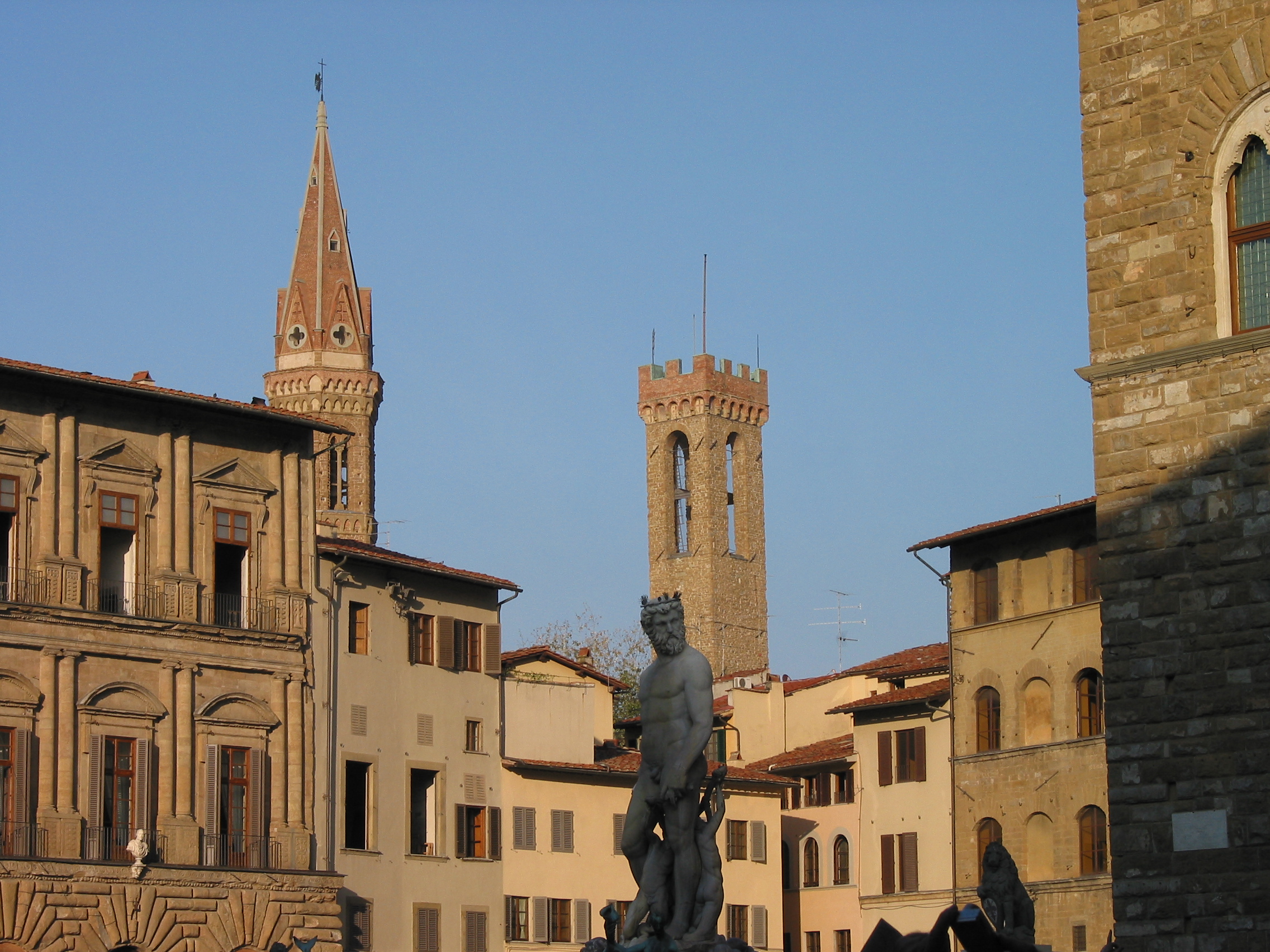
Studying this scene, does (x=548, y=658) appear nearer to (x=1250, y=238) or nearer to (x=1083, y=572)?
(x=1083, y=572)

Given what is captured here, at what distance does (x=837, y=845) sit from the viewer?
2151 inches

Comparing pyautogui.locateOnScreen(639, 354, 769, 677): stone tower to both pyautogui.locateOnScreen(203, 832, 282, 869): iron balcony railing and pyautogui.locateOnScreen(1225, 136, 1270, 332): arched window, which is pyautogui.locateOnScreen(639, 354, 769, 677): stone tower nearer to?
pyautogui.locateOnScreen(203, 832, 282, 869): iron balcony railing

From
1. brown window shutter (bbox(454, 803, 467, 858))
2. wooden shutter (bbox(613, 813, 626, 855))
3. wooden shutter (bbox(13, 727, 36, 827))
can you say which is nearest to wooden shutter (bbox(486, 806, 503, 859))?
brown window shutter (bbox(454, 803, 467, 858))

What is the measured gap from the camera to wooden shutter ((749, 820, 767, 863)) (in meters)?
52.5

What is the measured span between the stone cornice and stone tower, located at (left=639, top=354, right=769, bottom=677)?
270 ft

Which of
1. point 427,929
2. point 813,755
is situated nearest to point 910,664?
point 813,755

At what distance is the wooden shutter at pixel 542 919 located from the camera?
155ft

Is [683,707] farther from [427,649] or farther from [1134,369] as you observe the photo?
[427,649]

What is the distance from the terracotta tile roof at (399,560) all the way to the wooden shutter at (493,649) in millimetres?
914

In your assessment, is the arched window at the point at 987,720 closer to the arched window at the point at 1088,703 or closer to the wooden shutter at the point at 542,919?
the arched window at the point at 1088,703

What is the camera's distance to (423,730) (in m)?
45.7

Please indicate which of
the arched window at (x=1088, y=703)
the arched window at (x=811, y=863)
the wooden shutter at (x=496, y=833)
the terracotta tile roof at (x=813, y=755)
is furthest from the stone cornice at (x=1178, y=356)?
the arched window at (x=811, y=863)

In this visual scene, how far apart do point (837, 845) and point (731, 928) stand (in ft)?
14.5

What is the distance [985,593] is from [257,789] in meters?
16.2
